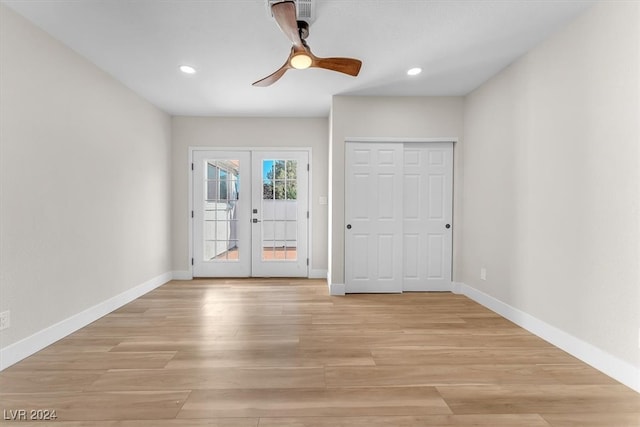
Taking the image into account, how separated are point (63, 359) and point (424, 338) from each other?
9.30ft

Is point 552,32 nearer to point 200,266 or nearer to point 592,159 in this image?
point 592,159

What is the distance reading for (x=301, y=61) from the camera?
2352 mm

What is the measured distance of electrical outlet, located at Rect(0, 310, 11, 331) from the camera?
7.19 feet

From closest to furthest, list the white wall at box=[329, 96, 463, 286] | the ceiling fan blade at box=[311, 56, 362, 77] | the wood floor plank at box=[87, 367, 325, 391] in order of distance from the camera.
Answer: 1. the wood floor plank at box=[87, 367, 325, 391]
2. the ceiling fan blade at box=[311, 56, 362, 77]
3. the white wall at box=[329, 96, 463, 286]

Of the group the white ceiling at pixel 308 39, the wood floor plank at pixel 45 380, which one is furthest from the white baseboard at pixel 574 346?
the wood floor plank at pixel 45 380

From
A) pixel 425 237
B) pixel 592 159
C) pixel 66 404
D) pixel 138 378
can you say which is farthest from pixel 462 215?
pixel 66 404

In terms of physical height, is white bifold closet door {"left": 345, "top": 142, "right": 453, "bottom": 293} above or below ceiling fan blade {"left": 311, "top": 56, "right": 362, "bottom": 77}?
below

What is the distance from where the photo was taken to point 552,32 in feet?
8.59

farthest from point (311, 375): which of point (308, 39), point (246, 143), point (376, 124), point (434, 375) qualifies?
point (246, 143)

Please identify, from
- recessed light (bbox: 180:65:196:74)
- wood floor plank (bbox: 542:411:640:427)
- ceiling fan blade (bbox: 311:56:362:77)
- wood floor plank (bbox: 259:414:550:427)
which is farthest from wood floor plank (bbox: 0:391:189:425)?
recessed light (bbox: 180:65:196:74)

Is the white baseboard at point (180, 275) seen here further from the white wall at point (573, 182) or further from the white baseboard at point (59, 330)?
the white wall at point (573, 182)

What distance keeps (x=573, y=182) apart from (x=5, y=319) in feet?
14.2

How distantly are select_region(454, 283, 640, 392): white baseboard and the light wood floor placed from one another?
0.07m

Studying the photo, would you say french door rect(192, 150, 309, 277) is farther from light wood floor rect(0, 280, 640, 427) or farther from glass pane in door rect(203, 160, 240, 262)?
light wood floor rect(0, 280, 640, 427)
